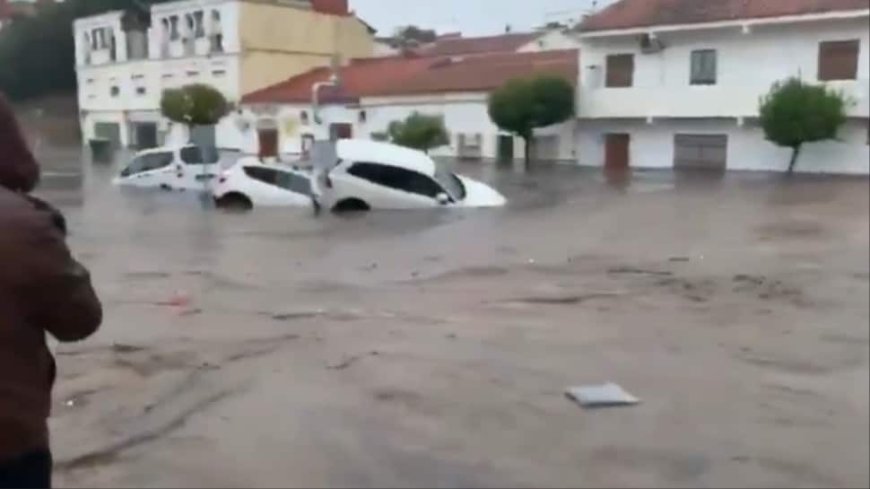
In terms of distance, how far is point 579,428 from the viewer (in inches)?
121

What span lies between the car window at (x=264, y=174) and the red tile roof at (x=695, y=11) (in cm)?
388

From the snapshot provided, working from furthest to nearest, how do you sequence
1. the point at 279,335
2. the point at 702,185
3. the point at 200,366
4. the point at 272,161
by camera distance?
1. the point at 272,161
2. the point at 702,185
3. the point at 279,335
4. the point at 200,366

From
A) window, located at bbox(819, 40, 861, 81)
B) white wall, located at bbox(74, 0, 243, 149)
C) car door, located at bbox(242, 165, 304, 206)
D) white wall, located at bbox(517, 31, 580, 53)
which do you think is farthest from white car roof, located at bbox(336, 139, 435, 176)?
window, located at bbox(819, 40, 861, 81)

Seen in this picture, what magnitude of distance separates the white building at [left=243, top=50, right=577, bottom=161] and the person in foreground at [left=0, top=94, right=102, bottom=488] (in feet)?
37.0

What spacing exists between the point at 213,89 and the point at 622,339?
1073 centimetres

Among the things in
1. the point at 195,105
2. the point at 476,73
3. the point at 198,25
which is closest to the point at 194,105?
the point at 195,105

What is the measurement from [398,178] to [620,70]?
7035 millimetres

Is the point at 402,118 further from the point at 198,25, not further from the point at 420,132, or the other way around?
the point at 198,25

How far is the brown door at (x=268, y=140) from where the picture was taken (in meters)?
13.1

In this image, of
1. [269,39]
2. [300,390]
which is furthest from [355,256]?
[269,39]

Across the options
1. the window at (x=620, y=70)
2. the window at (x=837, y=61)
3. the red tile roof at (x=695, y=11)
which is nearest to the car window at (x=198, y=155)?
the red tile roof at (x=695, y=11)

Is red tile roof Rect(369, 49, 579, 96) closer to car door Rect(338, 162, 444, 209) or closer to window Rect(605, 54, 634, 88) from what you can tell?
car door Rect(338, 162, 444, 209)

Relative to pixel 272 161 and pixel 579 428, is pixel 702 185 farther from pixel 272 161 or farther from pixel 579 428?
pixel 579 428

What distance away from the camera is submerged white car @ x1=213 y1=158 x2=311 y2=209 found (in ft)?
36.6
